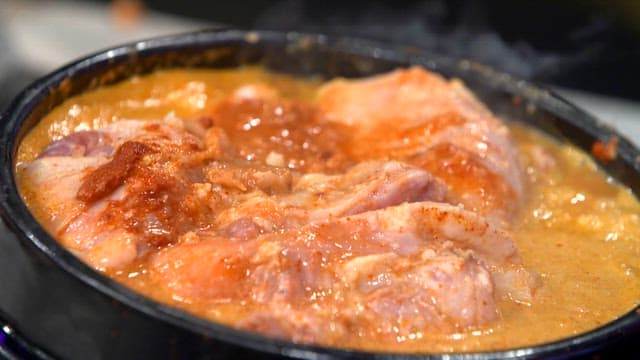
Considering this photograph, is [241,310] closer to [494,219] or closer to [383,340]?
[383,340]

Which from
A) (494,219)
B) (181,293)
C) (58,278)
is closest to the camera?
(58,278)

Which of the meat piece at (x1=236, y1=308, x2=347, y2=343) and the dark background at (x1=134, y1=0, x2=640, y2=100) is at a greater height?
the meat piece at (x1=236, y1=308, x2=347, y2=343)

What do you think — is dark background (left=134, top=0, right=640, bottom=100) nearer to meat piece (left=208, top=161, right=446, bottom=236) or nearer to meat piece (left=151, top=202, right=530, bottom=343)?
meat piece (left=208, top=161, right=446, bottom=236)

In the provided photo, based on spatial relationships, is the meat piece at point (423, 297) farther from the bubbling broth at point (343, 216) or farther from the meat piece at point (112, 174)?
the meat piece at point (112, 174)

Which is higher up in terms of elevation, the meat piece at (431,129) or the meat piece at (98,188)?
the meat piece at (98,188)

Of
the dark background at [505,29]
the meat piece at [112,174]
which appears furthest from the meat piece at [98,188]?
the dark background at [505,29]

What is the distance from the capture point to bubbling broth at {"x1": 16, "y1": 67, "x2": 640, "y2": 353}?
178 cm

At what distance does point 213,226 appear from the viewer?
1970 millimetres

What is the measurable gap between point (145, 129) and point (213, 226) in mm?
457

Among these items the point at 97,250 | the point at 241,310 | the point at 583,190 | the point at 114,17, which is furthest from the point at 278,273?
the point at 114,17

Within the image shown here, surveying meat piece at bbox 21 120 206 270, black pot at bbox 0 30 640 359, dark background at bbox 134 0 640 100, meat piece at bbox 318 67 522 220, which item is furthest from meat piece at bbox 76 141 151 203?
dark background at bbox 134 0 640 100

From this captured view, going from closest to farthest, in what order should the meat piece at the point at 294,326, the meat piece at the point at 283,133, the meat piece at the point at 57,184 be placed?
the meat piece at the point at 294,326
the meat piece at the point at 57,184
the meat piece at the point at 283,133

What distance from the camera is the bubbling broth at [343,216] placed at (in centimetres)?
178

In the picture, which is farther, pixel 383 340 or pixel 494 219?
pixel 494 219
